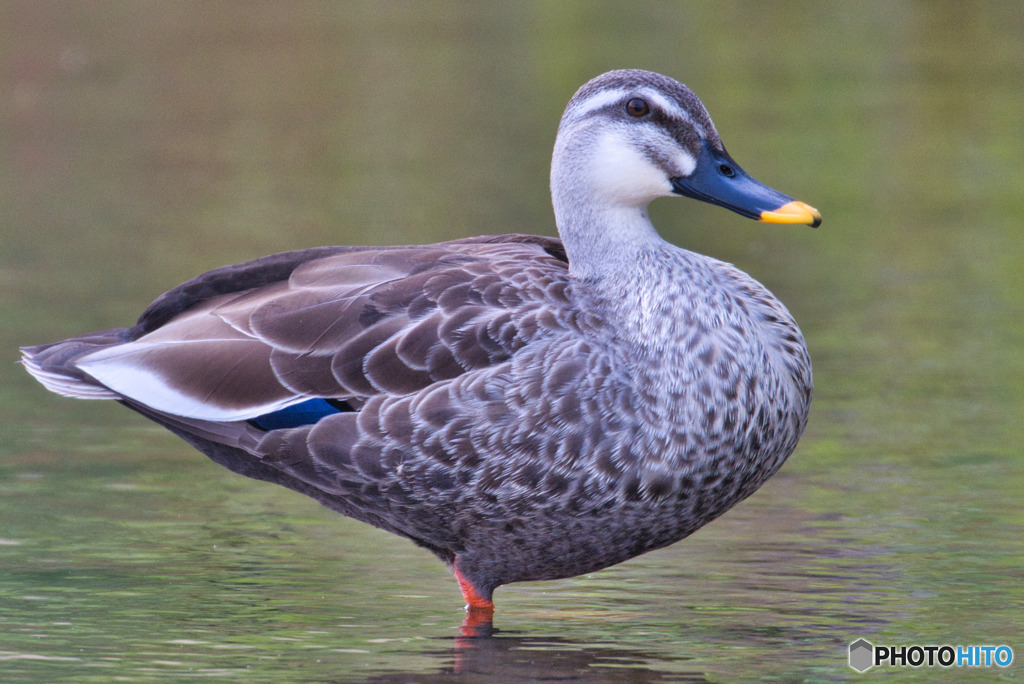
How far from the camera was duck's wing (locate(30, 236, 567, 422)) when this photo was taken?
221 inches

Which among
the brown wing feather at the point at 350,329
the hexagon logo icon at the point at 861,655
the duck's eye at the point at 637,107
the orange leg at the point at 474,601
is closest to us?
the hexagon logo icon at the point at 861,655

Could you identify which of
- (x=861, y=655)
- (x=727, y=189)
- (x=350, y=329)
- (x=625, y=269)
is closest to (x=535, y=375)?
(x=625, y=269)

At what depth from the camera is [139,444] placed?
8.18m

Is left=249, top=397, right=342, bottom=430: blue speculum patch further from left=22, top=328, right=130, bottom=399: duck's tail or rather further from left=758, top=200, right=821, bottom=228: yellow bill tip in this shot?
left=758, top=200, right=821, bottom=228: yellow bill tip

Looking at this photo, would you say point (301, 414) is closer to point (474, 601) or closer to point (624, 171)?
point (474, 601)

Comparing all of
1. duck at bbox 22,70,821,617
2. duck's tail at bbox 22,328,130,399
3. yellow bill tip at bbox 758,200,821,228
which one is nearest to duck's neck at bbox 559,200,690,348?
duck at bbox 22,70,821,617

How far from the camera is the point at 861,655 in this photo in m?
5.50

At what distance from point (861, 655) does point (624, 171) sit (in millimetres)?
1847

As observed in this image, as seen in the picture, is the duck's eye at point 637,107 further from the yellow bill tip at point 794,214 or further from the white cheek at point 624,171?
the yellow bill tip at point 794,214

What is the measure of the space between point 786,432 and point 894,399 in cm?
327

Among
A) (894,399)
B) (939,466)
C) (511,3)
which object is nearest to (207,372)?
(939,466)

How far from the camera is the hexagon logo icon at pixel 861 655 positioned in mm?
5422

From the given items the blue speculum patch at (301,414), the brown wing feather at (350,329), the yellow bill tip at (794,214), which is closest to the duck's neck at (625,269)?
the brown wing feather at (350,329)

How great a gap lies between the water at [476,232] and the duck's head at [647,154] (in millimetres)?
1498
